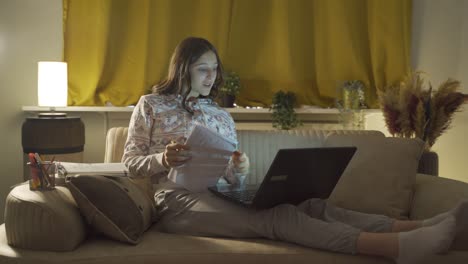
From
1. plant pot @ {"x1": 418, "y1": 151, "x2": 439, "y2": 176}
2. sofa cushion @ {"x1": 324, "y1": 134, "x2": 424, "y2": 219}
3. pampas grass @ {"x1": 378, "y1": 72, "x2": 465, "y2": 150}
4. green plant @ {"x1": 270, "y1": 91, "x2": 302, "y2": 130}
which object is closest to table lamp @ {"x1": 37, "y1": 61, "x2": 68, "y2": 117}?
green plant @ {"x1": 270, "y1": 91, "x2": 302, "y2": 130}

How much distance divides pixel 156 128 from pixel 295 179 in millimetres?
673

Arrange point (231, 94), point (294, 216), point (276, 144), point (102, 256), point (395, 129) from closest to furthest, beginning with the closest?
point (102, 256) → point (294, 216) → point (276, 144) → point (395, 129) → point (231, 94)

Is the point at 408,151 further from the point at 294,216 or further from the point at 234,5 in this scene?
the point at 234,5

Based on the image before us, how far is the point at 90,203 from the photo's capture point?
1.78 metres

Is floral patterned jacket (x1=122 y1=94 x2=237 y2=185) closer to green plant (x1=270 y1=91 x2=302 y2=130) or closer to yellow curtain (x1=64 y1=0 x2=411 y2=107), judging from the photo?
green plant (x1=270 y1=91 x2=302 y2=130)

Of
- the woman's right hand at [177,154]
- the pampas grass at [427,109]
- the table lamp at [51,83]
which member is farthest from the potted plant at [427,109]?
the table lamp at [51,83]

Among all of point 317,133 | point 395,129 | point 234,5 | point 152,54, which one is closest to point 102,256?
point 317,133

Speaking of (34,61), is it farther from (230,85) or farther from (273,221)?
(273,221)

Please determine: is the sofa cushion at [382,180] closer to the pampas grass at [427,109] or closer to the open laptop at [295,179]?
the open laptop at [295,179]

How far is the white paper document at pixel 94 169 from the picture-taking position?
200cm

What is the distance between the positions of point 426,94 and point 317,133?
62cm

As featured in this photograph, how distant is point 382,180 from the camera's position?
2207 mm

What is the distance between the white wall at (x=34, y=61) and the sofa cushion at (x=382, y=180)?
50.6 inches

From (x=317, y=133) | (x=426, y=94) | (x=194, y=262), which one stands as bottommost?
(x=194, y=262)
